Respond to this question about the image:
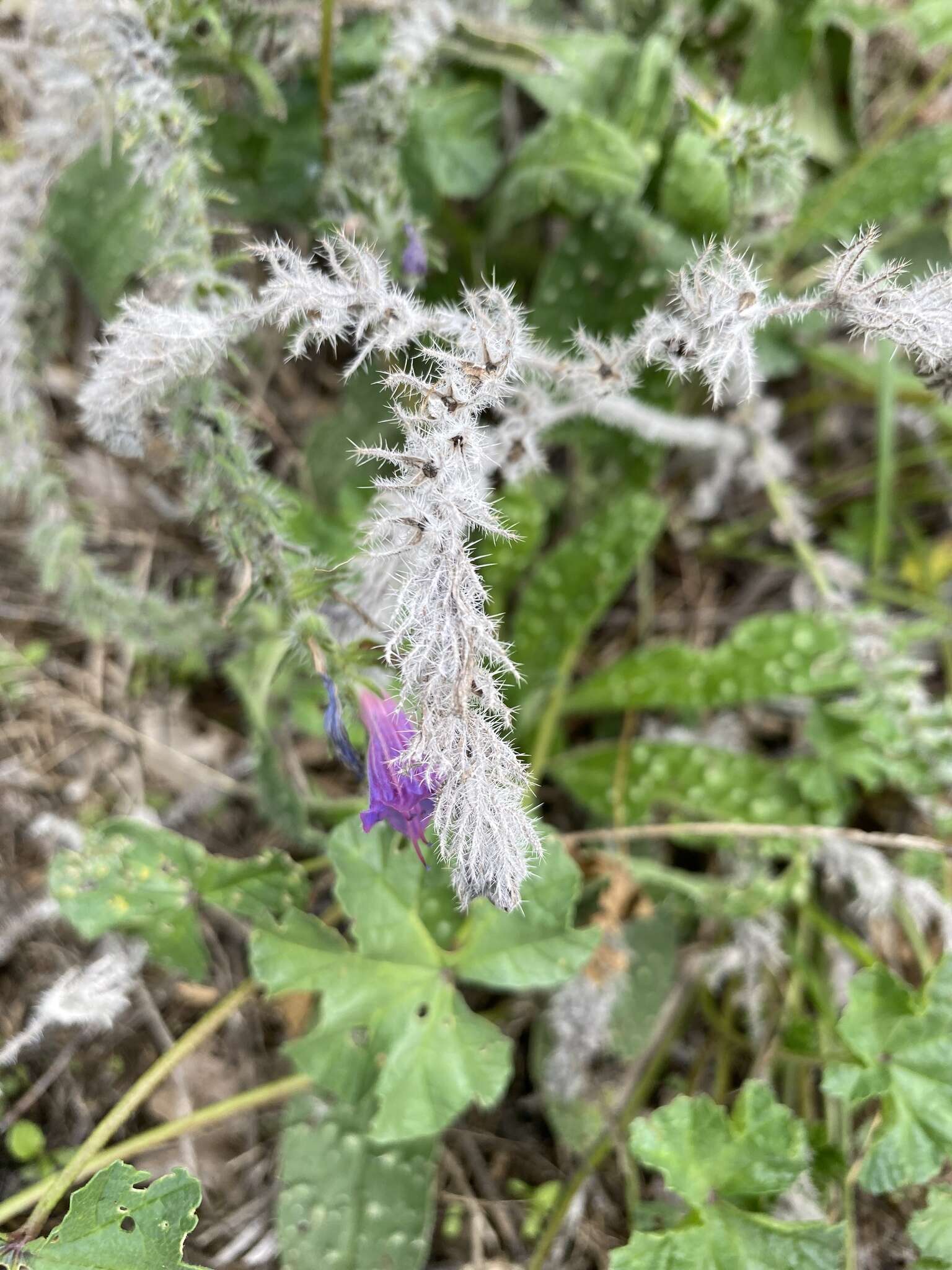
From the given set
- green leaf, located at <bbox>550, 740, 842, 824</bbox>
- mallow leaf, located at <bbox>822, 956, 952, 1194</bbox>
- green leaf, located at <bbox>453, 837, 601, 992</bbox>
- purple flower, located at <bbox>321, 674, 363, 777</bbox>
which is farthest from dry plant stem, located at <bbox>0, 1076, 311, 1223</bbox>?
mallow leaf, located at <bbox>822, 956, 952, 1194</bbox>

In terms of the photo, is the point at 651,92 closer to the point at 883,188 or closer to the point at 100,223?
A: the point at 883,188

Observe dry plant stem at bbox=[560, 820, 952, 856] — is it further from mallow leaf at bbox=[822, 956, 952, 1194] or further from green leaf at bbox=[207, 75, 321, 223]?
green leaf at bbox=[207, 75, 321, 223]

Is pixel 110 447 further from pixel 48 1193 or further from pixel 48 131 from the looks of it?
pixel 48 1193

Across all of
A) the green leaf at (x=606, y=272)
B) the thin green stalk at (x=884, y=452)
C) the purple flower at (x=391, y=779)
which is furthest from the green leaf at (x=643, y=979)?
the green leaf at (x=606, y=272)

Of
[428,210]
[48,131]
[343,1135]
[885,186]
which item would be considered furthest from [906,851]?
[48,131]

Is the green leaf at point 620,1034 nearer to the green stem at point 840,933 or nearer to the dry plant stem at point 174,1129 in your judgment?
the green stem at point 840,933

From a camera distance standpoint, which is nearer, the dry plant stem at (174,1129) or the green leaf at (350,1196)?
the dry plant stem at (174,1129)
